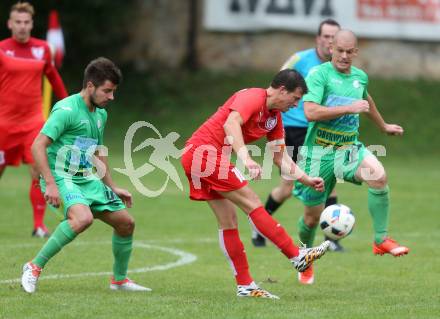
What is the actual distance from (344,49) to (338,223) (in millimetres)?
1551

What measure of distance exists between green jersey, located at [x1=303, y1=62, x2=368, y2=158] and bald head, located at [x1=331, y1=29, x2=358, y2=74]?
8 cm

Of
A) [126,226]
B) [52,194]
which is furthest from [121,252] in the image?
[52,194]

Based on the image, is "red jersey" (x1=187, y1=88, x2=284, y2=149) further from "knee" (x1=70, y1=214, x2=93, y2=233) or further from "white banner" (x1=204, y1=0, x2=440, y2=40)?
"white banner" (x1=204, y1=0, x2=440, y2=40)

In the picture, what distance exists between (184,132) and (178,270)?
1426 cm

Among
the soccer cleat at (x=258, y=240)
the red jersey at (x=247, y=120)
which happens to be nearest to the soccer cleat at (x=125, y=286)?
the red jersey at (x=247, y=120)

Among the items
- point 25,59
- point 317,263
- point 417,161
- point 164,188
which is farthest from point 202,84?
point 317,263

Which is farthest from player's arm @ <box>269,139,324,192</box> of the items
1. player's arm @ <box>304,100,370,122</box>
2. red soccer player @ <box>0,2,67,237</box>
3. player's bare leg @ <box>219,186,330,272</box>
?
red soccer player @ <box>0,2,67,237</box>

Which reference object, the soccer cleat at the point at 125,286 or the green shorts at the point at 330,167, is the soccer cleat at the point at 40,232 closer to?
the soccer cleat at the point at 125,286

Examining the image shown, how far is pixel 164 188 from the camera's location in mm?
17328

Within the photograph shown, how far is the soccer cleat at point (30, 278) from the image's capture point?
7.97 m

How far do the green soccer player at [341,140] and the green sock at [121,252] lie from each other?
5.48 ft

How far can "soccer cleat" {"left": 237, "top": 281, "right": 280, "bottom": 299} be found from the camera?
798cm

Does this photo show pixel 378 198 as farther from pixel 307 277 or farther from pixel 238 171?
pixel 238 171

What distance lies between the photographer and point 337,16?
976 inches
